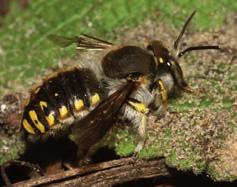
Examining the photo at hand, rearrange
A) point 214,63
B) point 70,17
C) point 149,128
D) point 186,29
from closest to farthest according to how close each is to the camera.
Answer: point 149,128
point 214,63
point 186,29
point 70,17

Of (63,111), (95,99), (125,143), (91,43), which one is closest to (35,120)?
(63,111)

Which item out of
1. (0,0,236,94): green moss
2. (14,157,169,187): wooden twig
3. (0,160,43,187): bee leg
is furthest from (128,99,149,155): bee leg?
(0,0,236,94): green moss

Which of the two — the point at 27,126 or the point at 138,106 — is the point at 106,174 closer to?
the point at 138,106

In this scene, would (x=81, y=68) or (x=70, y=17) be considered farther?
(x=70, y=17)

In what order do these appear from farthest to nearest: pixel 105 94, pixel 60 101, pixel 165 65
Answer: pixel 165 65, pixel 105 94, pixel 60 101

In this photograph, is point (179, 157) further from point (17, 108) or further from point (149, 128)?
point (17, 108)

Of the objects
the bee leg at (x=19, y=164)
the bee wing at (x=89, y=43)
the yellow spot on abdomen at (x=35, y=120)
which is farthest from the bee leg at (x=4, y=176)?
the bee wing at (x=89, y=43)

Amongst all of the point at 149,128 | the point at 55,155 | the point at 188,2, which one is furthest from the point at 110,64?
the point at 188,2
